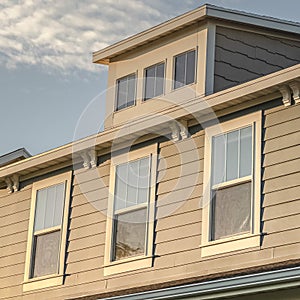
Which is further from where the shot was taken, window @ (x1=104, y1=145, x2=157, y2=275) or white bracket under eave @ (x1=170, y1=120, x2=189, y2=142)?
window @ (x1=104, y1=145, x2=157, y2=275)

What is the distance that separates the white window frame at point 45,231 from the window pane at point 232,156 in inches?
142

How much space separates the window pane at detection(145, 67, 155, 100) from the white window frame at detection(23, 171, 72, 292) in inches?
71.5

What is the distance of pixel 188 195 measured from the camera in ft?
42.5

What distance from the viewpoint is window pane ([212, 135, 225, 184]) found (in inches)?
494

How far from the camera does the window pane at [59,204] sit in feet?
50.0

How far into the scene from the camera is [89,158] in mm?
14805

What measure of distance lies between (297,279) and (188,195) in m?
3.08

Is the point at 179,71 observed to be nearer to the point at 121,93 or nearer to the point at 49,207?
the point at 121,93

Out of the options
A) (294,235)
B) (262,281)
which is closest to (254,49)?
(294,235)

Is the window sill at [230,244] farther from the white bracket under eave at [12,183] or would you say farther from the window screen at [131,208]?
the white bracket under eave at [12,183]

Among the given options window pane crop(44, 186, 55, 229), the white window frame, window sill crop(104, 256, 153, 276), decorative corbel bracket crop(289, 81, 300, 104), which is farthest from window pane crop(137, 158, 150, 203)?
decorative corbel bracket crop(289, 81, 300, 104)

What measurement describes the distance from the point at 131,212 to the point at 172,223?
937 millimetres

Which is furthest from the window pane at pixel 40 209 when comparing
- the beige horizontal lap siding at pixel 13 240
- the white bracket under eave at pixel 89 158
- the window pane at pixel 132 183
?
the window pane at pixel 132 183

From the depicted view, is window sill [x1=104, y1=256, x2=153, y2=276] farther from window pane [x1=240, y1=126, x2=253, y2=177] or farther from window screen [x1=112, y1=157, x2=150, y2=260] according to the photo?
window pane [x1=240, y1=126, x2=253, y2=177]
